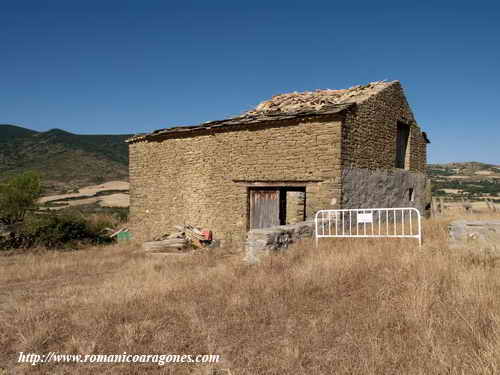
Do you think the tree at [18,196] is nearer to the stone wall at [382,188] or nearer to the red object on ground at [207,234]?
the red object on ground at [207,234]

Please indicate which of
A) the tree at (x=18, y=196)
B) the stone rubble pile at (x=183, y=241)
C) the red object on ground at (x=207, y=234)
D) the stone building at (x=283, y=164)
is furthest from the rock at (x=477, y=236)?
the tree at (x=18, y=196)

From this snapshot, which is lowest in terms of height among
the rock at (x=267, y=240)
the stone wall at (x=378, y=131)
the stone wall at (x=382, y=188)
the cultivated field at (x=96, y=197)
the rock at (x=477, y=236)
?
the cultivated field at (x=96, y=197)

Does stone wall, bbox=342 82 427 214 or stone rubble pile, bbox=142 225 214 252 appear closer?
stone wall, bbox=342 82 427 214

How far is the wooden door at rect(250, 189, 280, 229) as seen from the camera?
437 inches

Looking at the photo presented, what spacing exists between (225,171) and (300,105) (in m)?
3.54

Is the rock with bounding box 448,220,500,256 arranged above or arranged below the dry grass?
above

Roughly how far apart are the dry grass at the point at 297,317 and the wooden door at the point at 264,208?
14.2ft

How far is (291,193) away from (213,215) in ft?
10.7

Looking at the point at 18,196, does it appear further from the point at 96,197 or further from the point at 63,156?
the point at 63,156

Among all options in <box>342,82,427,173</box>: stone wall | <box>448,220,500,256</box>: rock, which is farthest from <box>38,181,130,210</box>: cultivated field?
<box>448,220,500,256</box>: rock

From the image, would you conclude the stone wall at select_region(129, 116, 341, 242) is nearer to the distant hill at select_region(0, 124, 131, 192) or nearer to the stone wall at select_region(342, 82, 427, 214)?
the stone wall at select_region(342, 82, 427, 214)

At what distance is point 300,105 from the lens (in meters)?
12.0

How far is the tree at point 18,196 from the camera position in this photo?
571 inches

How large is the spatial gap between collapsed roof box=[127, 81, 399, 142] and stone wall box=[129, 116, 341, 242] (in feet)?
0.79
